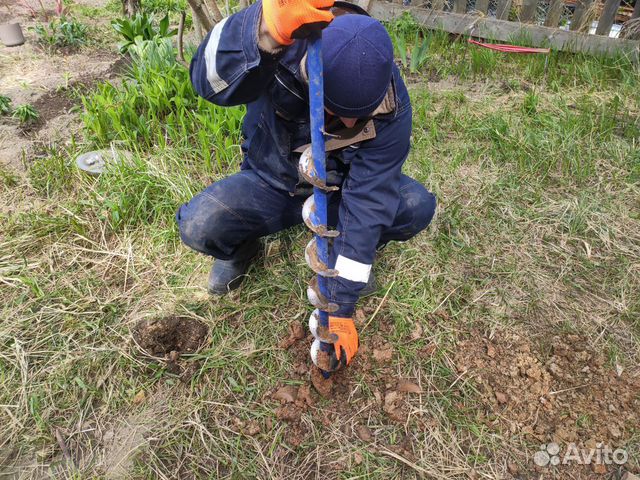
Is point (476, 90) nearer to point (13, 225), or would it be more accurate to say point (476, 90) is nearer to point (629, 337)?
point (629, 337)

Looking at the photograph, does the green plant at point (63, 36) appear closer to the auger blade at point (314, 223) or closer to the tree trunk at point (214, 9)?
the tree trunk at point (214, 9)

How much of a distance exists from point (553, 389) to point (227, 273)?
1.30 meters

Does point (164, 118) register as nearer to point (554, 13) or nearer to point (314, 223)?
point (314, 223)

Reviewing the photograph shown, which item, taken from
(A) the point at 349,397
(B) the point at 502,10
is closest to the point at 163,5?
(B) the point at 502,10

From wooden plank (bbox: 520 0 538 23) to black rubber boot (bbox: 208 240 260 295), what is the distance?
130 inches

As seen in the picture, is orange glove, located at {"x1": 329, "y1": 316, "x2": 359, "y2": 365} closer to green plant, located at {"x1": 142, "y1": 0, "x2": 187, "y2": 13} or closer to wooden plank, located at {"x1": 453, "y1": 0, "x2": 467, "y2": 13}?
wooden plank, located at {"x1": 453, "y1": 0, "x2": 467, "y2": 13}

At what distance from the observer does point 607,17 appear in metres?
3.54

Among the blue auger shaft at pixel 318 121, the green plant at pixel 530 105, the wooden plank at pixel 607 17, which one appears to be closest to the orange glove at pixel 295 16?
the blue auger shaft at pixel 318 121

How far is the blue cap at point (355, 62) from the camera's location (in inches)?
45.0

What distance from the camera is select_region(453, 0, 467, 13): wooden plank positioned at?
12.7ft

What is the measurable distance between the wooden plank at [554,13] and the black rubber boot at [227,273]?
3.32 meters

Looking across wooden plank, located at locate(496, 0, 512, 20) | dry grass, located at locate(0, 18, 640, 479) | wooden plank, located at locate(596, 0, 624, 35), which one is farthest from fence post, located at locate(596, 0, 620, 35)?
dry grass, located at locate(0, 18, 640, 479)

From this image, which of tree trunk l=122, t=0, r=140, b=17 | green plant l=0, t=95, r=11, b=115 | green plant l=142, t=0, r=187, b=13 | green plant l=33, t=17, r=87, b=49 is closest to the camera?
green plant l=0, t=95, r=11, b=115

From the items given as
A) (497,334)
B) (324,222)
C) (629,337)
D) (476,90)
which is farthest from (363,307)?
(476,90)
